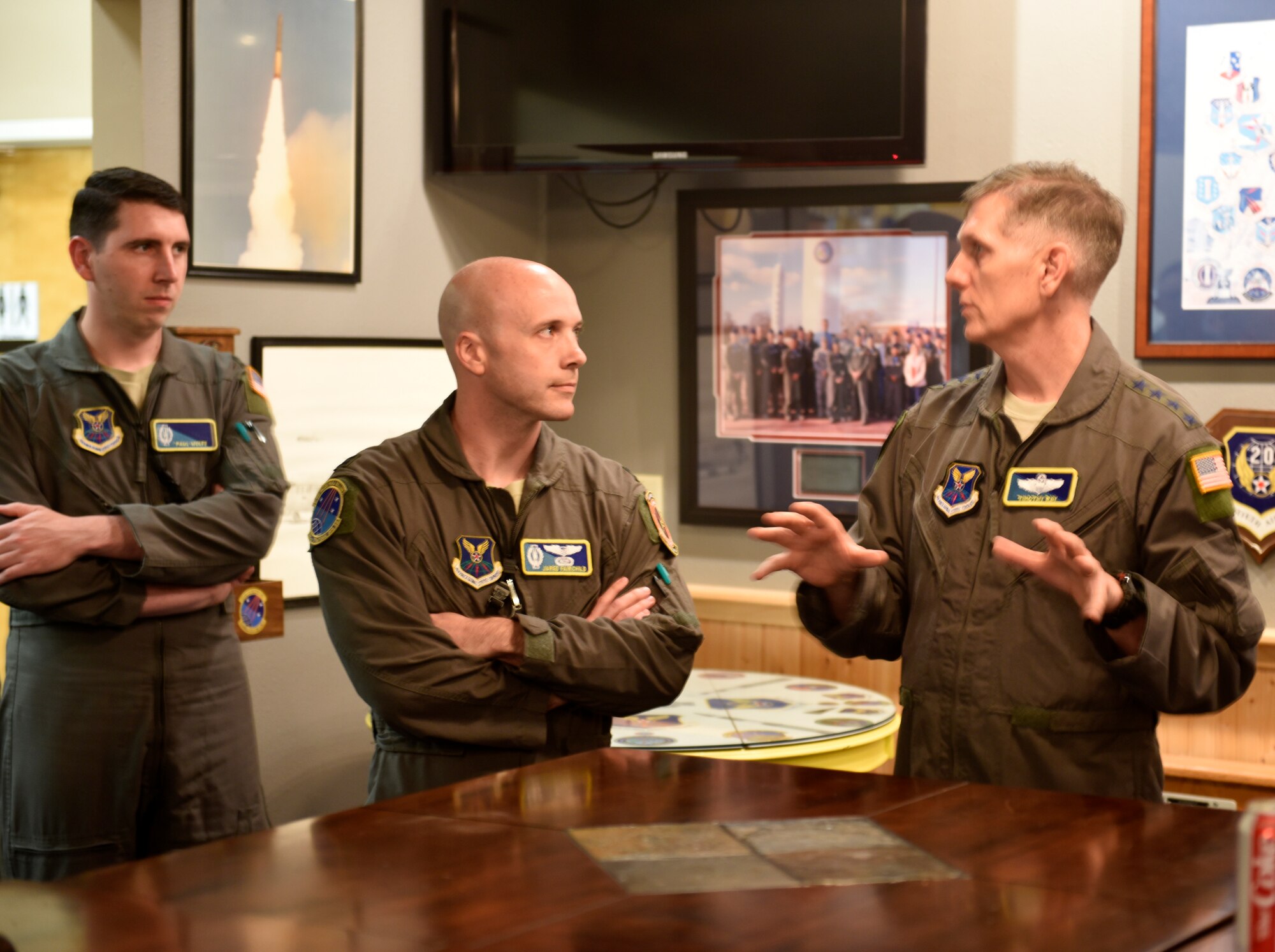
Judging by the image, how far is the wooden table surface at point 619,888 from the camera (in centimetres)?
134

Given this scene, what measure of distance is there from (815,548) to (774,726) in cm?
108

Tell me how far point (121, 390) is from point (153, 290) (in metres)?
0.24

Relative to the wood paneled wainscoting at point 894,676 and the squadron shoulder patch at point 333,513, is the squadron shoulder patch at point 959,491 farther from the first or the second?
the wood paneled wainscoting at point 894,676

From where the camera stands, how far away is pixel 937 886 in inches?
59.2

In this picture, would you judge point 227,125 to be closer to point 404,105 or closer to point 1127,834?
point 404,105

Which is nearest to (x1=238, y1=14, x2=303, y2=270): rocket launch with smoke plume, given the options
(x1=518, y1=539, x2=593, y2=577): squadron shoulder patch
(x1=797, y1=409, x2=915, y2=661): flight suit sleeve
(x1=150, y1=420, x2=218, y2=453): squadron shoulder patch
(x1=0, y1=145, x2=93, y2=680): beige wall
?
Result: (x1=150, y1=420, x2=218, y2=453): squadron shoulder patch

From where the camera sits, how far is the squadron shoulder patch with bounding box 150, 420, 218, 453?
309 cm

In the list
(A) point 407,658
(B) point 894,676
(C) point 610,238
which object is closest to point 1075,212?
(A) point 407,658

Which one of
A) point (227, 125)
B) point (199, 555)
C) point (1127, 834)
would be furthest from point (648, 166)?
point (1127, 834)

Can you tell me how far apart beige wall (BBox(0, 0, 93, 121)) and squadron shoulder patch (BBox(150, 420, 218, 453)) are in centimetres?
418

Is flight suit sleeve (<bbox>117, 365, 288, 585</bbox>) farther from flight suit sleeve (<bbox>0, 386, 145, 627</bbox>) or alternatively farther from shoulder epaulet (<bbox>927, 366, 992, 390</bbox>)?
shoulder epaulet (<bbox>927, 366, 992, 390</bbox>)

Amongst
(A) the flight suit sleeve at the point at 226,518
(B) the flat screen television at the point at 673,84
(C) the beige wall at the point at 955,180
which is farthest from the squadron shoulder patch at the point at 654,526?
(C) the beige wall at the point at 955,180

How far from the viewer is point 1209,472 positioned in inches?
87.0

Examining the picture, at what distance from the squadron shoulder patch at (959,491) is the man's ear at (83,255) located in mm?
1980
